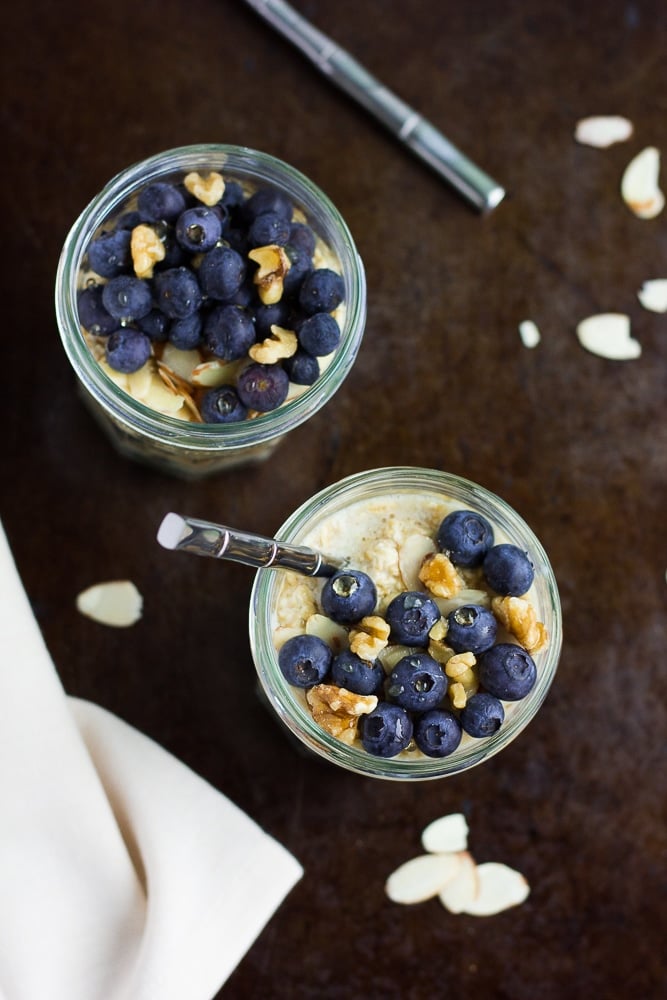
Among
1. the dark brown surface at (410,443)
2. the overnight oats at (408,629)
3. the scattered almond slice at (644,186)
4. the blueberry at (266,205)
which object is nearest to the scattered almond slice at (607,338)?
the dark brown surface at (410,443)

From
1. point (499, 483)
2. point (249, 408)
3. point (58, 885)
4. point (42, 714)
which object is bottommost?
point (58, 885)

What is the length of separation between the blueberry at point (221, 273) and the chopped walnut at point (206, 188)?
5 centimetres

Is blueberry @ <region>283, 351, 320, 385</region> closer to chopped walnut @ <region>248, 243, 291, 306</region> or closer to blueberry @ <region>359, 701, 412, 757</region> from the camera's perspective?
chopped walnut @ <region>248, 243, 291, 306</region>

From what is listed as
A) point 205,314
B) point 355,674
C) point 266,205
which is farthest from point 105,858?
point 266,205

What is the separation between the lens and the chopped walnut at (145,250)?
977 millimetres

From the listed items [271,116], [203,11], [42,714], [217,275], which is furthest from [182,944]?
[203,11]

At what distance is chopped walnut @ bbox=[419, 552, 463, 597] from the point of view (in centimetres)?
98

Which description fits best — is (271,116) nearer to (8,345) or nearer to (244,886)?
(8,345)

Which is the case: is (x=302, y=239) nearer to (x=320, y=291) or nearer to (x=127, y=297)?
(x=320, y=291)

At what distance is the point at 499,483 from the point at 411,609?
0.33m

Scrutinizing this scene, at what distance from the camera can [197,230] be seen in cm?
98

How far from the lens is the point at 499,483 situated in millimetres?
1235

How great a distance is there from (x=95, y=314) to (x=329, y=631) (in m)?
0.39

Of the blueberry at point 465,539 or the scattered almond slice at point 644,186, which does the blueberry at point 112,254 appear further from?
the scattered almond slice at point 644,186
